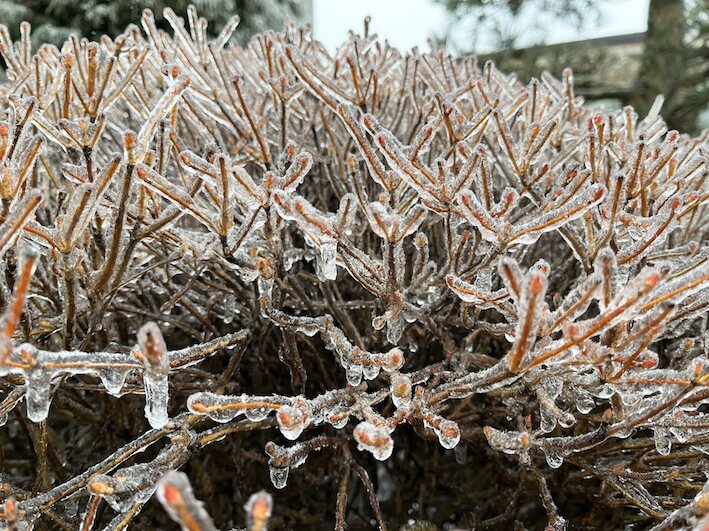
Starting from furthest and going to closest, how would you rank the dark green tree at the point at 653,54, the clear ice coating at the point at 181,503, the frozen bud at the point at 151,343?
the dark green tree at the point at 653,54, the frozen bud at the point at 151,343, the clear ice coating at the point at 181,503

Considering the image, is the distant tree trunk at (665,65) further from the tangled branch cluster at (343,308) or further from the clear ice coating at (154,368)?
the clear ice coating at (154,368)

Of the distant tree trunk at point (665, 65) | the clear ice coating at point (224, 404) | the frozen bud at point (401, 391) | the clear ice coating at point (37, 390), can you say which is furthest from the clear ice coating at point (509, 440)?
the distant tree trunk at point (665, 65)

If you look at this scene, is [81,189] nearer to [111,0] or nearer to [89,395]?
[89,395]

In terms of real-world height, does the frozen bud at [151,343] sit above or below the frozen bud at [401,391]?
above

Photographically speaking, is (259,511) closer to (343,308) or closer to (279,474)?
(279,474)

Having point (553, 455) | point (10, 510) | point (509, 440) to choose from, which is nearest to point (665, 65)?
point (553, 455)

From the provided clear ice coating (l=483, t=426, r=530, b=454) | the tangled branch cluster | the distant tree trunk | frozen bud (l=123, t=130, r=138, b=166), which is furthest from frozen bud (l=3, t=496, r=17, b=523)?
the distant tree trunk
